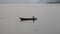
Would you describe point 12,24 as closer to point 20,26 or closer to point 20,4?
point 20,26

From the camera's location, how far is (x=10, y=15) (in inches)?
36.7

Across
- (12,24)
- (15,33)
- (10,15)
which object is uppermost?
(10,15)

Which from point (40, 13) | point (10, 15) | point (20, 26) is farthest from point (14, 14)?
point (40, 13)

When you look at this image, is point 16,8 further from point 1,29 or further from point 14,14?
point 1,29

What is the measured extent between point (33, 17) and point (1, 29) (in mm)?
425

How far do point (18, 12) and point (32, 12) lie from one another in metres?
0.17

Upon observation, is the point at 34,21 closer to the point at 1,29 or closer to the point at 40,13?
the point at 40,13

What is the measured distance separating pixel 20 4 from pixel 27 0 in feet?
0.32

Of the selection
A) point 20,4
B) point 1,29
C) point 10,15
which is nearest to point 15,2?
point 20,4

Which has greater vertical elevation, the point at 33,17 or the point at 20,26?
the point at 33,17

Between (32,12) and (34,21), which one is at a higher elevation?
(32,12)

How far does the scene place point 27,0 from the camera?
0.91 meters

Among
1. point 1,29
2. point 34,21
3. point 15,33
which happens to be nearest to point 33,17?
point 34,21

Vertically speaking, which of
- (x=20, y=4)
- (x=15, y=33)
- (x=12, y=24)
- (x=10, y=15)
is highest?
(x=20, y=4)
